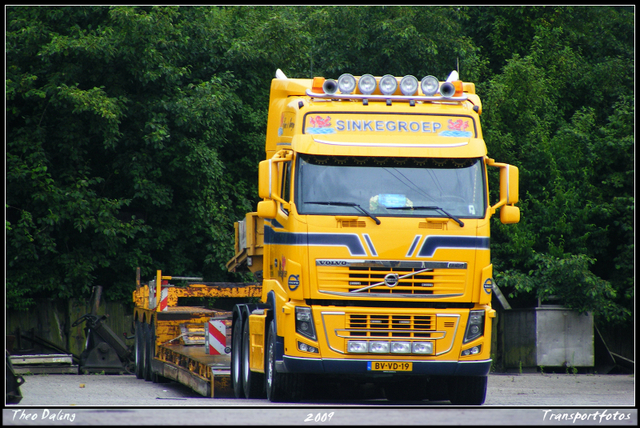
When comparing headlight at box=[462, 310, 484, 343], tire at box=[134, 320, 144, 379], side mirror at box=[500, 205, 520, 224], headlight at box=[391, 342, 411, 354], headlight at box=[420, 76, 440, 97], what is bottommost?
tire at box=[134, 320, 144, 379]

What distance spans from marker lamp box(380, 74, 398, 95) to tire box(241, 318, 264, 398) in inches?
147

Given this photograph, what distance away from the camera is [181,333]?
53.6ft

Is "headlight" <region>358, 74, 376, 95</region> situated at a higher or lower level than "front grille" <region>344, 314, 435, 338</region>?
higher

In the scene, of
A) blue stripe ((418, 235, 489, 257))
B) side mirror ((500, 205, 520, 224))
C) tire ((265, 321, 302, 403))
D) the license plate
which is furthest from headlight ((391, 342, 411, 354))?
side mirror ((500, 205, 520, 224))

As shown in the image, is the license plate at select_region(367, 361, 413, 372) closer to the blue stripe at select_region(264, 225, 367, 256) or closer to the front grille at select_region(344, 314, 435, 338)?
the front grille at select_region(344, 314, 435, 338)

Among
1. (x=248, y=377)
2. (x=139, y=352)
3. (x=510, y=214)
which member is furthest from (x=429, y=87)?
(x=139, y=352)

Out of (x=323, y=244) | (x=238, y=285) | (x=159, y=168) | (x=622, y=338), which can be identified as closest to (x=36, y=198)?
(x=159, y=168)

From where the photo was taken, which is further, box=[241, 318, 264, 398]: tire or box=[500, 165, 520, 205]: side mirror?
box=[241, 318, 264, 398]: tire

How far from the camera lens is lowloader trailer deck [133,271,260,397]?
13.7 m

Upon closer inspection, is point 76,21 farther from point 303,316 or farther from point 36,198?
point 303,316

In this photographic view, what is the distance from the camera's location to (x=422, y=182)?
10508 mm

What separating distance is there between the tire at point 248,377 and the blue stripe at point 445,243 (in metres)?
3.09

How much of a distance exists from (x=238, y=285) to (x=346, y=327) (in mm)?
6510

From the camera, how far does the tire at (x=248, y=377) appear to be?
1187 centimetres
